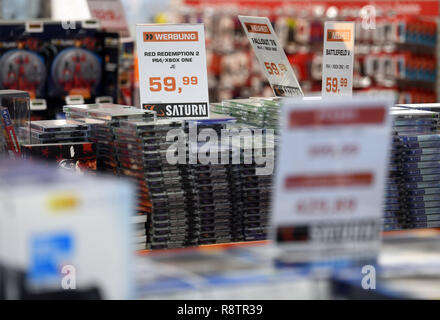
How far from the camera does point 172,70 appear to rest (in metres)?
4.29

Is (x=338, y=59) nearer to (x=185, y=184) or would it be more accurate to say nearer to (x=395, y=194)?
(x=395, y=194)

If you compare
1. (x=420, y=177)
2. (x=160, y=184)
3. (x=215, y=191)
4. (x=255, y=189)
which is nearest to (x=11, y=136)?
(x=160, y=184)

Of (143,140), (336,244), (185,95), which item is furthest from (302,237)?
(185,95)

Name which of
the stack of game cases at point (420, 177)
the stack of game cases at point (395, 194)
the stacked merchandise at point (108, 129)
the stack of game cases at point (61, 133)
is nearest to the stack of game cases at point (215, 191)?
the stacked merchandise at point (108, 129)

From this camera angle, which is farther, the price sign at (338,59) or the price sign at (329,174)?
the price sign at (338,59)

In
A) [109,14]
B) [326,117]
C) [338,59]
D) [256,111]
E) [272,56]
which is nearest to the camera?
[326,117]

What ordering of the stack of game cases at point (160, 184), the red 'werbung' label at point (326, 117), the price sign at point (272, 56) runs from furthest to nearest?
the price sign at point (272, 56) < the stack of game cases at point (160, 184) < the red 'werbung' label at point (326, 117)

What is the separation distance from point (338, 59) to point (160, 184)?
1433mm

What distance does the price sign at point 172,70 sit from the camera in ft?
14.0

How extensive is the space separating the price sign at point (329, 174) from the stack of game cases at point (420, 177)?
200 cm

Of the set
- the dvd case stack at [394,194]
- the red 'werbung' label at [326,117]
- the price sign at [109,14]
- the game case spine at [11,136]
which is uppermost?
the price sign at [109,14]

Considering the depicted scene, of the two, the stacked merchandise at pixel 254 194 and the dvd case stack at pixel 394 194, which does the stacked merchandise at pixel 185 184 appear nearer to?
the stacked merchandise at pixel 254 194

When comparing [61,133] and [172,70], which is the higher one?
[172,70]
